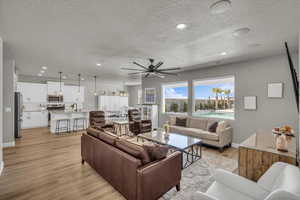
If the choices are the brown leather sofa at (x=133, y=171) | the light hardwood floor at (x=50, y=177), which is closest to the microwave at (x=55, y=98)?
the light hardwood floor at (x=50, y=177)

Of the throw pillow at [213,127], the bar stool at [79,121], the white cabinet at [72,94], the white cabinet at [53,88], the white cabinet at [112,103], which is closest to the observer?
the throw pillow at [213,127]

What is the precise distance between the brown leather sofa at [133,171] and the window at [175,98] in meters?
4.21

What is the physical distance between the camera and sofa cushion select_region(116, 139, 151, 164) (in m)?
1.86

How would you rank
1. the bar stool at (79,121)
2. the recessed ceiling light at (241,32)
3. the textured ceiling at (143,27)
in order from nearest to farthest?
the textured ceiling at (143,27) → the recessed ceiling light at (241,32) → the bar stool at (79,121)

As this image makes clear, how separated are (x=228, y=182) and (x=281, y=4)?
2318mm

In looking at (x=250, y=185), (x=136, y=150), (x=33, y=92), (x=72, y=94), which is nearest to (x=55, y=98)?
(x=72, y=94)

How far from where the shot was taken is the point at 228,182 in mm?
1640

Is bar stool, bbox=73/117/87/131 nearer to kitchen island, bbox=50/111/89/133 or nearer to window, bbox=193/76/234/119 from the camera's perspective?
kitchen island, bbox=50/111/89/133

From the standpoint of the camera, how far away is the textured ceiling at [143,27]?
6.00ft

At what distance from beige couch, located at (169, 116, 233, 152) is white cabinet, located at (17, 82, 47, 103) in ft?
23.9

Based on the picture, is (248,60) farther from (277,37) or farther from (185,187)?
(185,187)

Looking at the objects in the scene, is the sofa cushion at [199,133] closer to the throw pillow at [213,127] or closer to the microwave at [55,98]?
the throw pillow at [213,127]

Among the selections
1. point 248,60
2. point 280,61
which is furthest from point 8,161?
point 280,61

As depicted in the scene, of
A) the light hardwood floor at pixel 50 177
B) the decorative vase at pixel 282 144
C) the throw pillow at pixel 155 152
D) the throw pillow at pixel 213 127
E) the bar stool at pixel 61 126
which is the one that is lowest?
the light hardwood floor at pixel 50 177
